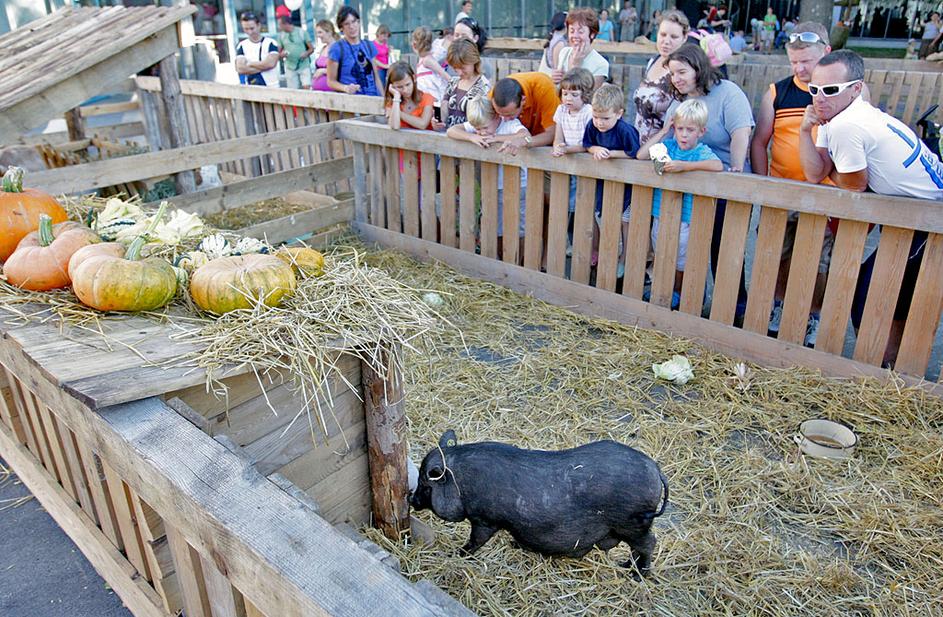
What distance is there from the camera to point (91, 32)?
5.70 m

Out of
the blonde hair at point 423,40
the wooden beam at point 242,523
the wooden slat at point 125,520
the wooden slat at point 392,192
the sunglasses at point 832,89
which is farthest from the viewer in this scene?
the blonde hair at point 423,40

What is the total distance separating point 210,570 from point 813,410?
3.57 m

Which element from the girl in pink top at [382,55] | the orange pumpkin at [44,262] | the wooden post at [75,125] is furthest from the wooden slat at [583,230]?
the wooden post at [75,125]

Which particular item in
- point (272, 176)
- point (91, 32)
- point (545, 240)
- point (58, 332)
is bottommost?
point (545, 240)

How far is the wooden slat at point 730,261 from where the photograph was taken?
14.7ft

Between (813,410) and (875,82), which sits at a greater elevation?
(875,82)

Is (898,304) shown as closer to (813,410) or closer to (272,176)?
(813,410)

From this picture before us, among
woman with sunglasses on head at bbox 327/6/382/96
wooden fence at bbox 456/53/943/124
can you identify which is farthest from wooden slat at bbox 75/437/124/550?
wooden fence at bbox 456/53/943/124

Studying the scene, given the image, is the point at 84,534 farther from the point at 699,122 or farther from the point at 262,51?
the point at 262,51

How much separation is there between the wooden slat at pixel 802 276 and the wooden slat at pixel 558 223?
66.1 inches

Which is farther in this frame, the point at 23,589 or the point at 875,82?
the point at 875,82

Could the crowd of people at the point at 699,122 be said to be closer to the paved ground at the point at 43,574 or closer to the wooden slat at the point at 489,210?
the wooden slat at the point at 489,210

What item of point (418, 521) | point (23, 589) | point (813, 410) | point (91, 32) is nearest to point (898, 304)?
point (813, 410)

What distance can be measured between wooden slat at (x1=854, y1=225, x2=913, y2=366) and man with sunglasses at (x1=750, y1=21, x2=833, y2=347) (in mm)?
330
